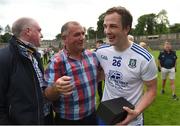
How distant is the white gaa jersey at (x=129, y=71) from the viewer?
366 cm

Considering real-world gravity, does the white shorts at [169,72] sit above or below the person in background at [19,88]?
below

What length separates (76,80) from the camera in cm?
411

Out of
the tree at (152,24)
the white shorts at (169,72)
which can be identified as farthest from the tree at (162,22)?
the white shorts at (169,72)

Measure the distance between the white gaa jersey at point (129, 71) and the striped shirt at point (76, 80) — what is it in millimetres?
274

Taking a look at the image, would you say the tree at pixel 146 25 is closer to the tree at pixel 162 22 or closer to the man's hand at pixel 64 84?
the tree at pixel 162 22

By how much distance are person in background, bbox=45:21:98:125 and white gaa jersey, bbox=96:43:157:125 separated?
0.92ft

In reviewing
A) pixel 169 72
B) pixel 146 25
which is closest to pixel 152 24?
pixel 146 25

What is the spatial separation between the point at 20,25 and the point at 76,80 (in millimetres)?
905

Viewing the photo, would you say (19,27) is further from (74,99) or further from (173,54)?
(173,54)

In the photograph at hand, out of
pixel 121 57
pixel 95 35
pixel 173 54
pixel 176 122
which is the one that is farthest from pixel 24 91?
pixel 95 35

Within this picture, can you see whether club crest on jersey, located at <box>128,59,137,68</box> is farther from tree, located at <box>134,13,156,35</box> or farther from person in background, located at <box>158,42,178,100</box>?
tree, located at <box>134,13,156,35</box>

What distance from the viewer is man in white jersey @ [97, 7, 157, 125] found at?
366 centimetres

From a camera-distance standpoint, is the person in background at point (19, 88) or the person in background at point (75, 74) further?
the person in background at point (75, 74)

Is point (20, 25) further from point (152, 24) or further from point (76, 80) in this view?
point (152, 24)
